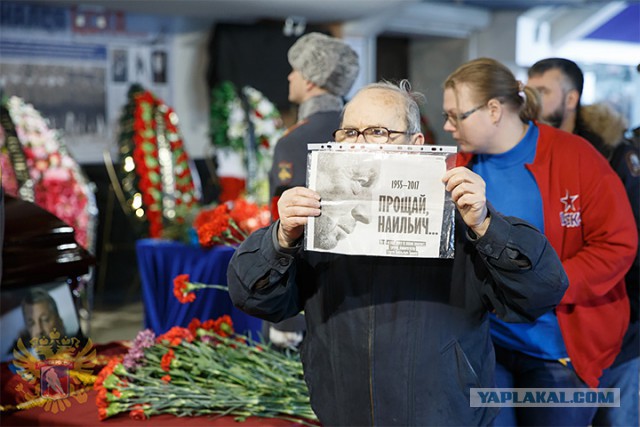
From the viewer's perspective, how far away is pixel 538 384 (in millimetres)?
2314

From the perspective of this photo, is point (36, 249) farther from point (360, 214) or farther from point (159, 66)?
point (159, 66)

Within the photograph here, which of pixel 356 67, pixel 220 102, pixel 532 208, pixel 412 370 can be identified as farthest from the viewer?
pixel 220 102

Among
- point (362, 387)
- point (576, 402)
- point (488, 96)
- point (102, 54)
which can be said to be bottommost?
point (576, 402)

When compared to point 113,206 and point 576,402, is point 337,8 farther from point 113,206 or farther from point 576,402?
point 576,402

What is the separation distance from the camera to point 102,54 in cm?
772

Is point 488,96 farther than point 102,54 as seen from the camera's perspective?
No

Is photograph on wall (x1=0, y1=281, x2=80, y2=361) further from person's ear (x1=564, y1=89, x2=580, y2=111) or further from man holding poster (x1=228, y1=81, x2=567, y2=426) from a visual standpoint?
person's ear (x1=564, y1=89, x2=580, y2=111)

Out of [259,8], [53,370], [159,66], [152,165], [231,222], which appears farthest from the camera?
[159,66]

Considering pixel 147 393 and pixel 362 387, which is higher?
pixel 362 387

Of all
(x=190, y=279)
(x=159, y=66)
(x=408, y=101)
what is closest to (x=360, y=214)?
(x=408, y=101)

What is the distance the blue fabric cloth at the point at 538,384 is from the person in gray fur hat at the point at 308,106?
2.84 ft

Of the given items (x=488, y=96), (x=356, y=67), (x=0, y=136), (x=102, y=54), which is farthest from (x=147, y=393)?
(x=102, y=54)

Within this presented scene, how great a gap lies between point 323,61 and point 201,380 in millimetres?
1285

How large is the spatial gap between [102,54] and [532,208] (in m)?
6.10
